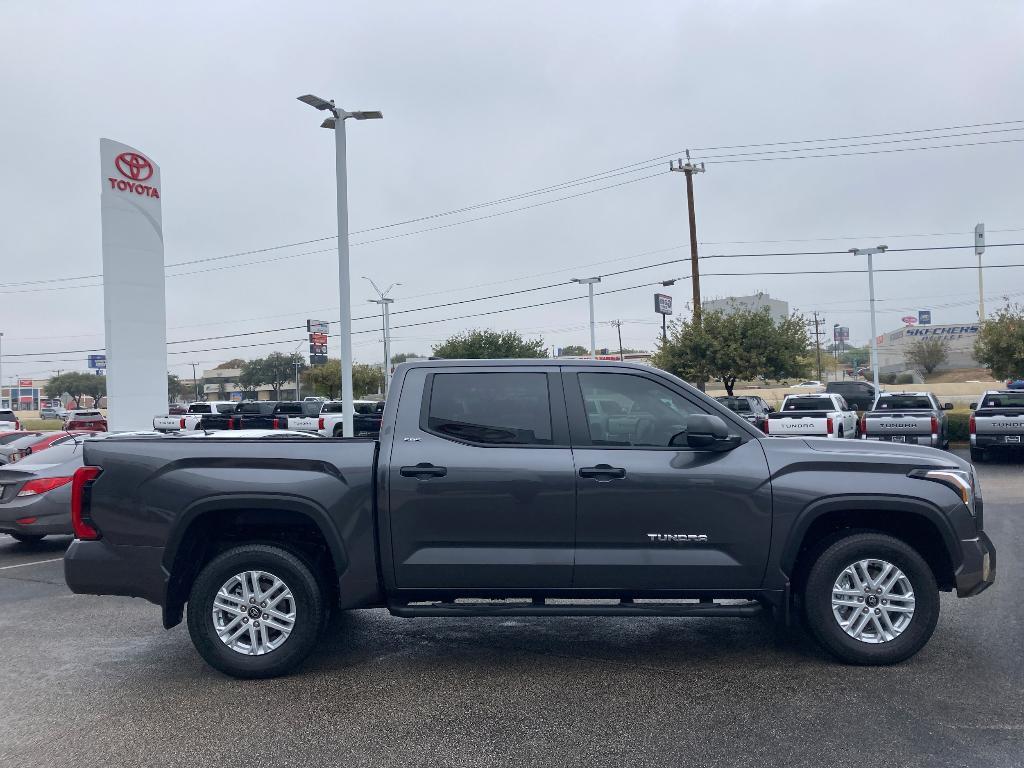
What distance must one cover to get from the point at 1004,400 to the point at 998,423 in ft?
3.81

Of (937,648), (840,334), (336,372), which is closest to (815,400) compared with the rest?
(937,648)

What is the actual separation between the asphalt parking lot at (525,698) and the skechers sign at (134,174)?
75.9ft

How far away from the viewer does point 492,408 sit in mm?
5641

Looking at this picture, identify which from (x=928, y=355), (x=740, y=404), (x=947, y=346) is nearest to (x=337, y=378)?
(x=740, y=404)

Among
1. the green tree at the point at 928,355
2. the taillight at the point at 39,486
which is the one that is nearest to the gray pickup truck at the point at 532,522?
the taillight at the point at 39,486

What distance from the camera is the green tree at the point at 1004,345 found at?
112 ft

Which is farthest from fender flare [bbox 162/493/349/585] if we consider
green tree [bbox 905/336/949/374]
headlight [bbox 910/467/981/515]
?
green tree [bbox 905/336/949/374]

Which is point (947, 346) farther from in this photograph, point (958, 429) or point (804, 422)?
point (804, 422)

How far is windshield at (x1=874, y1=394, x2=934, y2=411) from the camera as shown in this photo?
2109cm

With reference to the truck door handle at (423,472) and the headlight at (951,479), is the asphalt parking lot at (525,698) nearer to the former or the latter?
the headlight at (951,479)

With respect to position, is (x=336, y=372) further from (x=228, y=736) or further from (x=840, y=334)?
(x=840, y=334)

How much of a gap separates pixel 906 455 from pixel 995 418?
51.6 ft

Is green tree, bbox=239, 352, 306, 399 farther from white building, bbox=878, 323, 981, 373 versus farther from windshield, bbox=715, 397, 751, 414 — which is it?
windshield, bbox=715, 397, 751, 414

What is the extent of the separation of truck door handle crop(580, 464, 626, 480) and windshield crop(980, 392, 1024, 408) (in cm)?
1753
